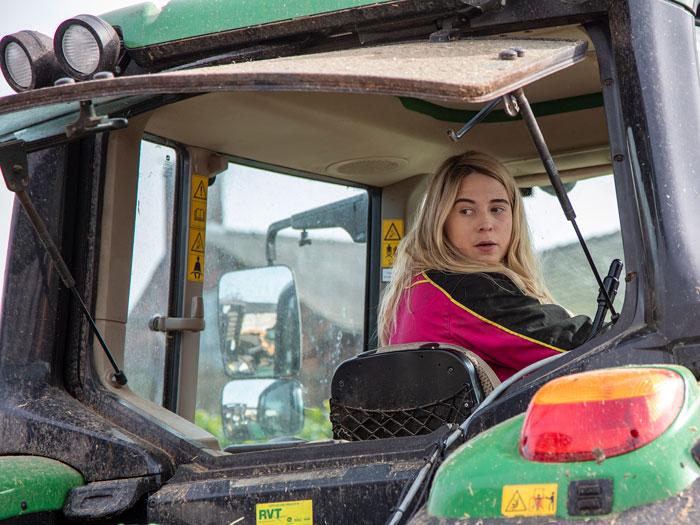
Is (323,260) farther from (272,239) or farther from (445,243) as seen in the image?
(445,243)

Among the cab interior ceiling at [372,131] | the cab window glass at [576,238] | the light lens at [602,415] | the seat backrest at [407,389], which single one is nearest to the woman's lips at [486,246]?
the cab window glass at [576,238]

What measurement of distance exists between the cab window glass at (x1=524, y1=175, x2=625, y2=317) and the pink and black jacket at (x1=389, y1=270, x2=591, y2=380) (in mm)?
759

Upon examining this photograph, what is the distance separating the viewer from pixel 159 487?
2576 millimetres

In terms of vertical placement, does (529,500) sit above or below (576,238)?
below

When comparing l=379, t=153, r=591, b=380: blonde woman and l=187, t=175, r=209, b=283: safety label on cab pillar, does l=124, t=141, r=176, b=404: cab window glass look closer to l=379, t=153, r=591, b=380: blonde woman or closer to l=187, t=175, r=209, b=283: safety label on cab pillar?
l=187, t=175, r=209, b=283: safety label on cab pillar

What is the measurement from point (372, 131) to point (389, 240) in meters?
0.70

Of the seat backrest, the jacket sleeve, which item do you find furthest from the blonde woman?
the seat backrest

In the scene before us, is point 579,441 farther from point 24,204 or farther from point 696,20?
point 24,204

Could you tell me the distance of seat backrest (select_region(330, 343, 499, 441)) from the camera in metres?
2.51

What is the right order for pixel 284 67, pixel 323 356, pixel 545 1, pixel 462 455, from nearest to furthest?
pixel 462 455 < pixel 284 67 < pixel 545 1 < pixel 323 356

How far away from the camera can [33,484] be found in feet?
8.41

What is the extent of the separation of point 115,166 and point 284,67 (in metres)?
1.20

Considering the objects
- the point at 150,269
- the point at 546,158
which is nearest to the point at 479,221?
the point at 150,269

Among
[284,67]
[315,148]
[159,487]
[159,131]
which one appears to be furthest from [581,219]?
[284,67]
